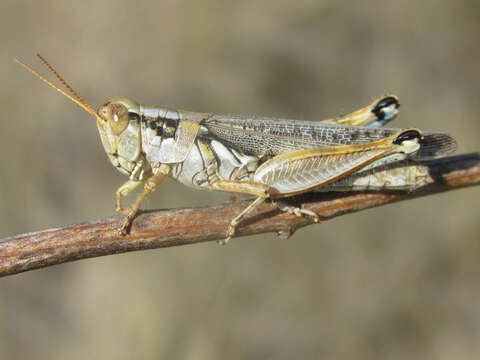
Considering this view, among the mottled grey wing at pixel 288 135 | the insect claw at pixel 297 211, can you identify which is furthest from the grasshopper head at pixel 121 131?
the insect claw at pixel 297 211

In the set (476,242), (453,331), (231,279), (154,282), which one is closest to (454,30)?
(476,242)

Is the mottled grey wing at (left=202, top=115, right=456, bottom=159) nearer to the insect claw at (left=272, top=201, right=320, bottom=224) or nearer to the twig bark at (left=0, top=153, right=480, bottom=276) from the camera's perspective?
the twig bark at (left=0, top=153, right=480, bottom=276)

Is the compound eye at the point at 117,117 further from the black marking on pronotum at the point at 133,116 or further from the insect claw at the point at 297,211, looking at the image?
the insect claw at the point at 297,211

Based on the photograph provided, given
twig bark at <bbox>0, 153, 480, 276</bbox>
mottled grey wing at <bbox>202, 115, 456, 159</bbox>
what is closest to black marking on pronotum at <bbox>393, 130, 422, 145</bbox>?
mottled grey wing at <bbox>202, 115, 456, 159</bbox>

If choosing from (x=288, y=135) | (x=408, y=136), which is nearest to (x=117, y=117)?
(x=288, y=135)

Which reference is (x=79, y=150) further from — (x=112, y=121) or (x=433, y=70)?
(x=433, y=70)

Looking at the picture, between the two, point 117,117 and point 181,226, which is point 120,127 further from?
point 181,226
